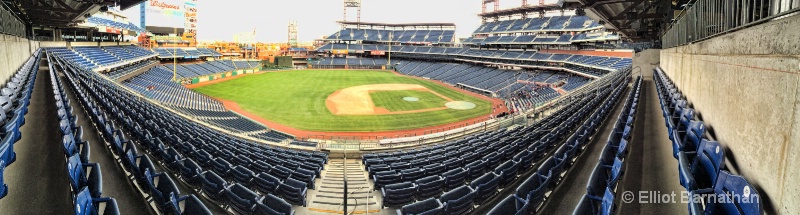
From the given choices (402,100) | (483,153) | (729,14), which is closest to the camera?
(729,14)

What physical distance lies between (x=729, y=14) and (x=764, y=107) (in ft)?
10.5

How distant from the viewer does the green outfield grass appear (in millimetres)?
29844

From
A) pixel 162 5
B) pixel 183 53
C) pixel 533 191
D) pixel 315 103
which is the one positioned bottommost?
pixel 315 103

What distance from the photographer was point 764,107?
4.12m

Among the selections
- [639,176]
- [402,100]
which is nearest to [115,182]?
[639,176]

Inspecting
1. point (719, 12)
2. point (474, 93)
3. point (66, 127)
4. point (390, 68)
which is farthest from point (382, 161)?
point (390, 68)

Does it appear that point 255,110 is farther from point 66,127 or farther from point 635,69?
point 635,69

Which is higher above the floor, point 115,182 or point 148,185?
point 148,185

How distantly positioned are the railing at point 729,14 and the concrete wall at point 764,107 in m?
0.16

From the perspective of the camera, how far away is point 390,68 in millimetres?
80812

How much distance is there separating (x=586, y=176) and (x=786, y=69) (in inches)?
173

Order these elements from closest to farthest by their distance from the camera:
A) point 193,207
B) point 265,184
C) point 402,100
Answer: point 193,207 → point 265,184 → point 402,100

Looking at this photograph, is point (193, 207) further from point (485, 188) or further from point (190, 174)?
point (485, 188)

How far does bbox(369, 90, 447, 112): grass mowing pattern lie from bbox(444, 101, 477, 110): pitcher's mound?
2.94 feet
